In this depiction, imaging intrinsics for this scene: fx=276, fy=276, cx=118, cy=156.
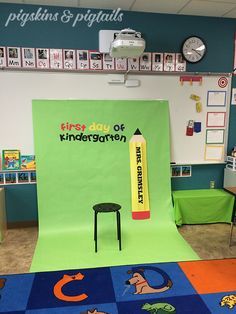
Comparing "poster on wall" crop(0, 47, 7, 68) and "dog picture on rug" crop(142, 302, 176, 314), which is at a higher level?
"poster on wall" crop(0, 47, 7, 68)

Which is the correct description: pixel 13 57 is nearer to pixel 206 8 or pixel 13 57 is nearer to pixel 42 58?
pixel 42 58

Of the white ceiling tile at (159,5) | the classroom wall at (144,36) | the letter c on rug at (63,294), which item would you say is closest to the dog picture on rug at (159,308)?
the letter c on rug at (63,294)

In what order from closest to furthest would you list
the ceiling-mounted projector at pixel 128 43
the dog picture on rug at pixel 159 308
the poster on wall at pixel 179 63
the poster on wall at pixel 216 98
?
the dog picture on rug at pixel 159 308 < the ceiling-mounted projector at pixel 128 43 < the poster on wall at pixel 179 63 < the poster on wall at pixel 216 98

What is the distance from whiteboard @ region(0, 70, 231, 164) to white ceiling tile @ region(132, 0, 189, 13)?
29.3 inches

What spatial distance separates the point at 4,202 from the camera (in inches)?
134

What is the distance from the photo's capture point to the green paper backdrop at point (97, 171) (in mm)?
3301

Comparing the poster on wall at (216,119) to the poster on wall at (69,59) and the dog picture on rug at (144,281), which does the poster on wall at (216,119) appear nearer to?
the poster on wall at (69,59)

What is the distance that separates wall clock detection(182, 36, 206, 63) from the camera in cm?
347

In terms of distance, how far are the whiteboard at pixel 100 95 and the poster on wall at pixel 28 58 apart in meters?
0.08

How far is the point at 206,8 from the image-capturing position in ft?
10.6

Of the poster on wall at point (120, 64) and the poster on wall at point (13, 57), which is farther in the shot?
the poster on wall at point (120, 64)

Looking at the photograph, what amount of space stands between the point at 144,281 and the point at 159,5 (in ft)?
9.56

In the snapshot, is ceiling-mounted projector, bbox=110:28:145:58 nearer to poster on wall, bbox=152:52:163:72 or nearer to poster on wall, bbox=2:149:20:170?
poster on wall, bbox=152:52:163:72

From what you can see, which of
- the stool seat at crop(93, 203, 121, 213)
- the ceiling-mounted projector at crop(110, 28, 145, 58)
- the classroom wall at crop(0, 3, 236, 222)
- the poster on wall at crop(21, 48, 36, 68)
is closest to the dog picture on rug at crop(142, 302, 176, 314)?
the stool seat at crop(93, 203, 121, 213)
